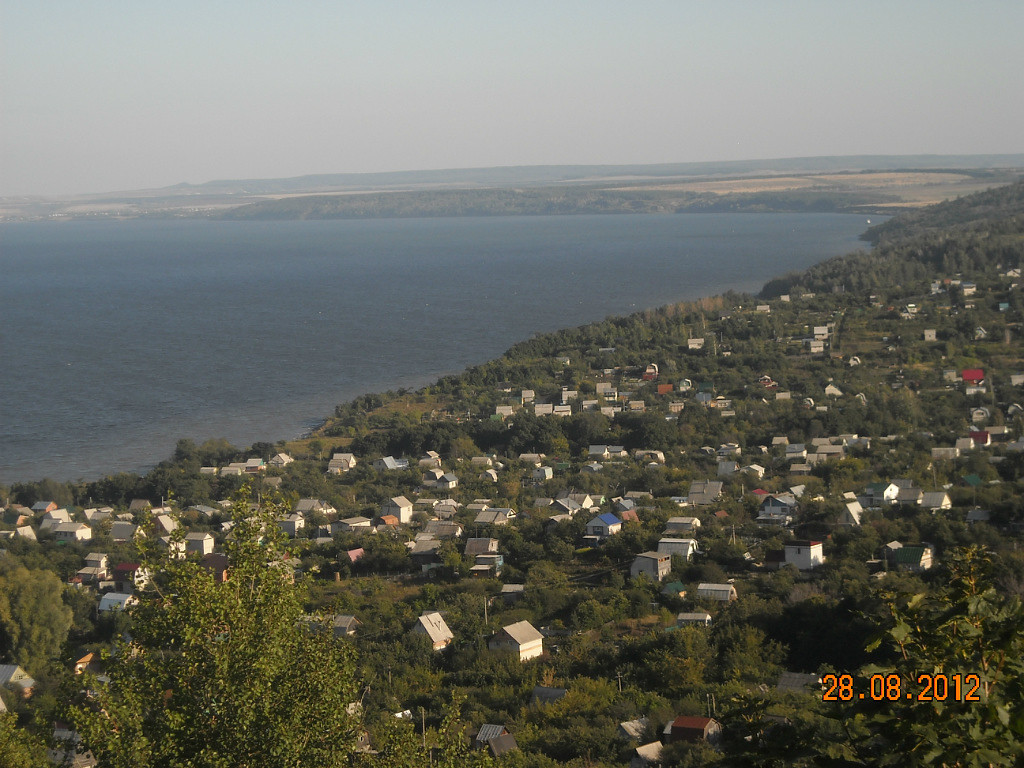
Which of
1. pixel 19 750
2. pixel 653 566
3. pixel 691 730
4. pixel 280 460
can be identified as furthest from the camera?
pixel 280 460

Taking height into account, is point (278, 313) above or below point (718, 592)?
below

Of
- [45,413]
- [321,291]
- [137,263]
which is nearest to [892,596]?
[45,413]

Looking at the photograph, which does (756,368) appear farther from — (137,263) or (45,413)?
(137,263)

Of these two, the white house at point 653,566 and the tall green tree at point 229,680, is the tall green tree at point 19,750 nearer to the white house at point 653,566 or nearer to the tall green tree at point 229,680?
the tall green tree at point 229,680

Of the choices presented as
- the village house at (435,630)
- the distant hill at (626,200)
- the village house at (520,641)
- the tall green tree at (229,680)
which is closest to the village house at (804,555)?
the village house at (520,641)

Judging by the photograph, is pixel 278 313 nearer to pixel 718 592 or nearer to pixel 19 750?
pixel 718 592

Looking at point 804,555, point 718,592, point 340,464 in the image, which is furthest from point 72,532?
point 804,555
